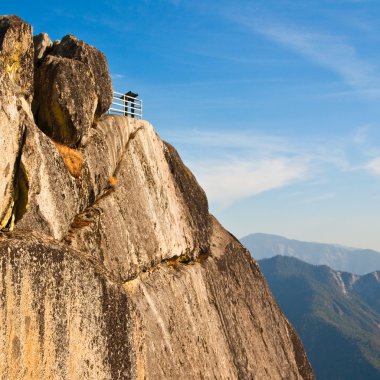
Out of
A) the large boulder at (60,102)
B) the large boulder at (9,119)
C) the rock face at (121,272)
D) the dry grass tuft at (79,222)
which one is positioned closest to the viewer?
the rock face at (121,272)

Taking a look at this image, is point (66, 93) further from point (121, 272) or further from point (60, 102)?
point (121, 272)

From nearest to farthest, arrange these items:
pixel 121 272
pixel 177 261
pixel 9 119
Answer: pixel 9 119, pixel 121 272, pixel 177 261

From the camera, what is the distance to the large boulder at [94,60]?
1177 inches

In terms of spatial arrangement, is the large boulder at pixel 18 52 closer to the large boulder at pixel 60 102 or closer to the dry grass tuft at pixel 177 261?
the large boulder at pixel 60 102

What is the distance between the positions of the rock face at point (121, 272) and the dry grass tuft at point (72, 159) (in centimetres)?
A: 9

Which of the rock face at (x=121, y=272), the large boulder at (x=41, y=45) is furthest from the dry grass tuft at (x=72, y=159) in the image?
the large boulder at (x=41, y=45)

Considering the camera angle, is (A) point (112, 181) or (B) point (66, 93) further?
(A) point (112, 181)

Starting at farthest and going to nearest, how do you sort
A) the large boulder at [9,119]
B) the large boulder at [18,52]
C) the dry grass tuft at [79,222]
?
the dry grass tuft at [79,222]
the large boulder at [18,52]
the large boulder at [9,119]

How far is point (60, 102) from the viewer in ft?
86.1

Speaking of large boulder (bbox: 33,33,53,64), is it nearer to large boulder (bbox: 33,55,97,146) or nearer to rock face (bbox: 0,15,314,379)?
rock face (bbox: 0,15,314,379)

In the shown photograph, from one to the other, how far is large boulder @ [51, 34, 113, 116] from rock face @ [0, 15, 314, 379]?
0.83 ft

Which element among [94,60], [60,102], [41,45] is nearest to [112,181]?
[60,102]

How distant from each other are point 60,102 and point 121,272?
10.2m

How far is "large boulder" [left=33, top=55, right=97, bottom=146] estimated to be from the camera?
26.3m
